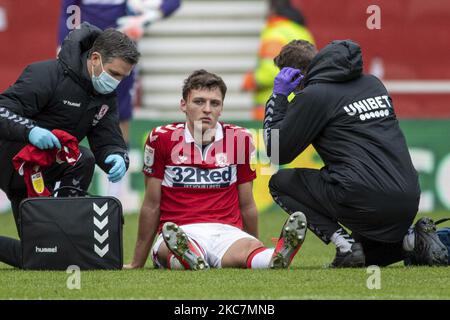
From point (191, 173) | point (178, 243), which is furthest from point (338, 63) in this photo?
point (178, 243)

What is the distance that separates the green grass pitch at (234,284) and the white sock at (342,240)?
0.17 meters

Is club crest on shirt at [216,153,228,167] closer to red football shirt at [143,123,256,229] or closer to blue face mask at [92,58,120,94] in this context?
red football shirt at [143,123,256,229]

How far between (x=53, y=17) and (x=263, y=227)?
523cm

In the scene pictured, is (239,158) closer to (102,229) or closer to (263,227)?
(102,229)

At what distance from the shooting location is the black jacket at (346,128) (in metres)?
6.89

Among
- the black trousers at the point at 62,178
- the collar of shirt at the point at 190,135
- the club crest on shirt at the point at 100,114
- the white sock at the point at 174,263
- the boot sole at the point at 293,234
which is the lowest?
the white sock at the point at 174,263

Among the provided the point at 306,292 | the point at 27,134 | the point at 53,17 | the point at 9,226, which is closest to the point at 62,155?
the point at 27,134

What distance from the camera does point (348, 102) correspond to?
6984mm

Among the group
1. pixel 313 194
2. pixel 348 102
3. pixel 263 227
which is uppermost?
pixel 348 102

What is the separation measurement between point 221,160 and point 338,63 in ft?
3.00

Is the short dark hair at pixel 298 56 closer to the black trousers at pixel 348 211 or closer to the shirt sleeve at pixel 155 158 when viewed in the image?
the black trousers at pixel 348 211

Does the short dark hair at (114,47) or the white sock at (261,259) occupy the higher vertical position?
the short dark hair at (114,47)

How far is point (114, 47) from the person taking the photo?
23.7ft

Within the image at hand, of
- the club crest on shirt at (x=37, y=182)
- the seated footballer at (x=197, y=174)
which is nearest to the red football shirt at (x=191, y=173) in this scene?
the seated footballer at (x=197, y=174)
